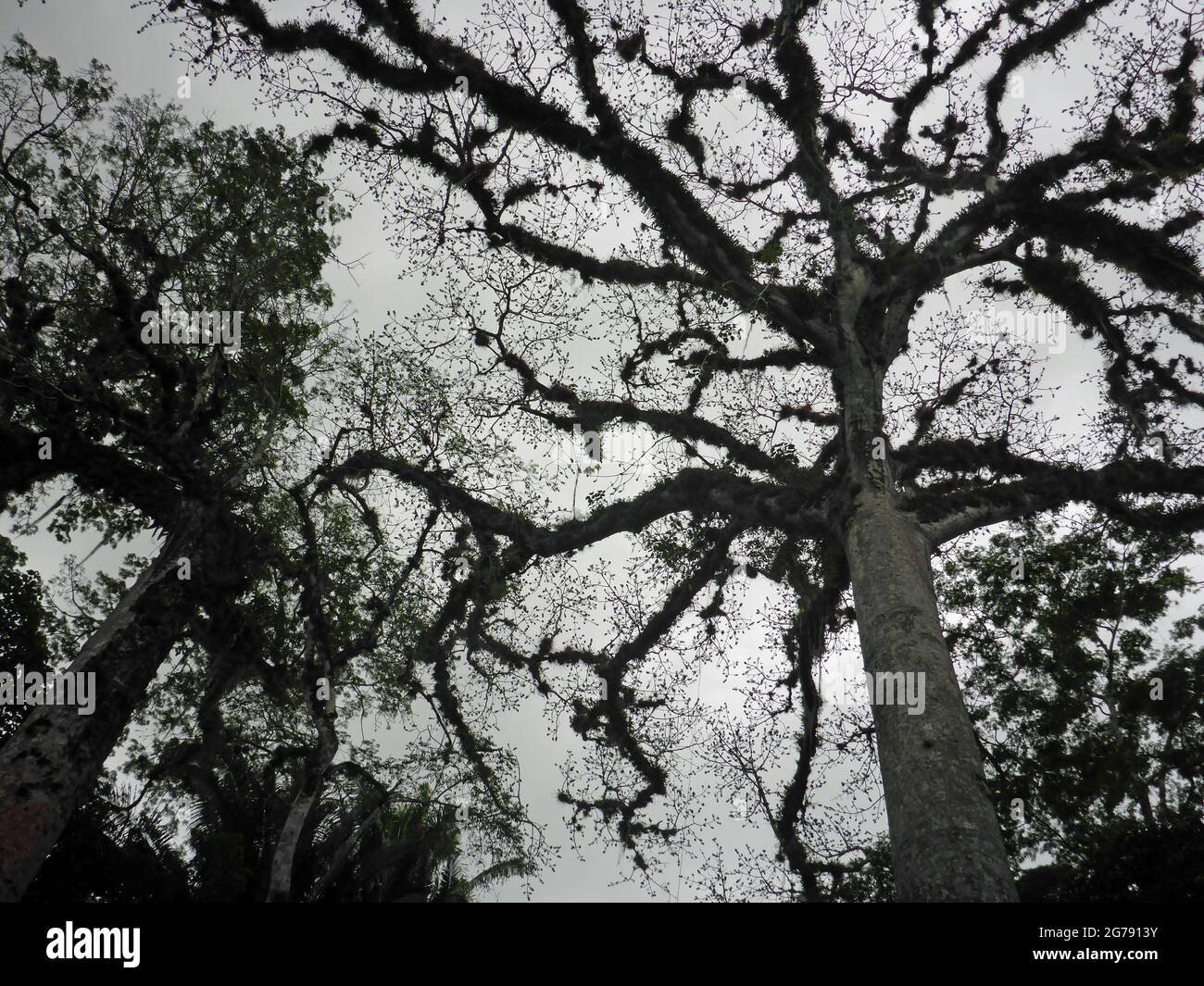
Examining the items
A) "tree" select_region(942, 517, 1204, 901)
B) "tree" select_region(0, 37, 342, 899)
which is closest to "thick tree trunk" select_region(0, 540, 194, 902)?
"tree" select_region(0, 37, 342, 899)

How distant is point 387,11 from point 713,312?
6.01m

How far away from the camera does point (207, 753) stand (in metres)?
11.5

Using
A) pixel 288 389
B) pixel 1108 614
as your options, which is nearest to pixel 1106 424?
pixel 1108 614

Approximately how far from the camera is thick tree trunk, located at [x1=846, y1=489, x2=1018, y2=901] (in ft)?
15.5

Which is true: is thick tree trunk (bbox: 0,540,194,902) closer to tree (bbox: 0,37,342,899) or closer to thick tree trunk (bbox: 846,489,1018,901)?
tree (bbox: 0,37,342,899)
